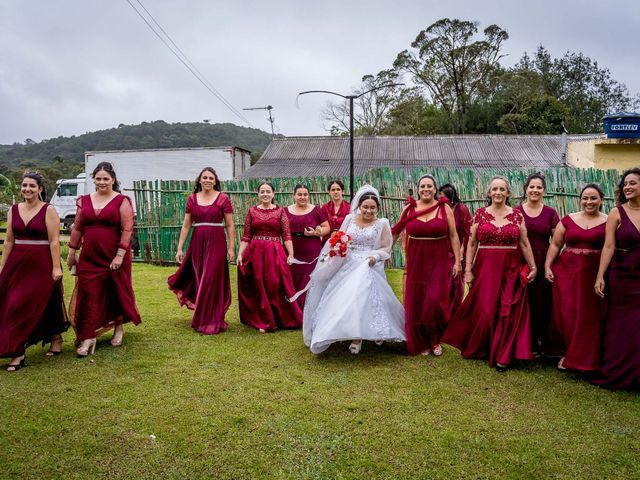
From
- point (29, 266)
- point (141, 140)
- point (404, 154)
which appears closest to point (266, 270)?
point (29, 266)

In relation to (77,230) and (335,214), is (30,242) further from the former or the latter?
(335,214)

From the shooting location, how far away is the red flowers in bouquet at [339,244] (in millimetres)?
6004

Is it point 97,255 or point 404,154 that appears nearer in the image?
point 97,255

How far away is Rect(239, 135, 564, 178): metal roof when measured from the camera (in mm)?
23906

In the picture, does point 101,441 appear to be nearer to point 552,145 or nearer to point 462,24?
point 552,145

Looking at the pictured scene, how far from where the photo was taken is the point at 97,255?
18.9 ft

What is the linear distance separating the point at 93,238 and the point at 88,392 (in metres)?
1.74

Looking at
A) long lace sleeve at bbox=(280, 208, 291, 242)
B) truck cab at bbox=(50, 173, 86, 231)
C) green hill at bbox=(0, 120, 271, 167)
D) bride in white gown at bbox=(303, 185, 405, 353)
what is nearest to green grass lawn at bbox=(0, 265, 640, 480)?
bride in white gown at bbox=(303, 185, 405, 353)

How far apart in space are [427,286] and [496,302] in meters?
0.73

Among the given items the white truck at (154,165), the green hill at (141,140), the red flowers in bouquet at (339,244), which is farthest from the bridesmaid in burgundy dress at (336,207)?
the green hill at (141,140)

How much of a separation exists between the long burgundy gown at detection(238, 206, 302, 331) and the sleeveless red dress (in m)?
1.93

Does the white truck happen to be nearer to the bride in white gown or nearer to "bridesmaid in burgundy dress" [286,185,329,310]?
"bridesmaid in burgundy dress" [286,185,329,310]

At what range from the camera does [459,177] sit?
38.7ft

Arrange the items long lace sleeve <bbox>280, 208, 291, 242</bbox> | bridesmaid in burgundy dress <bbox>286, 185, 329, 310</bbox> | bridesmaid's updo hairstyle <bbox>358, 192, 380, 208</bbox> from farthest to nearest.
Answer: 1. bridesmaid in burgundy dress <bbox>286, 185, 329, 310</bbox>
2. long lace sleeve <bbox>280, 208, 291, 242</bbox>
3. bridesmaid's updo hairstyle <bbox>358, 192, 380, 208</bbox>
